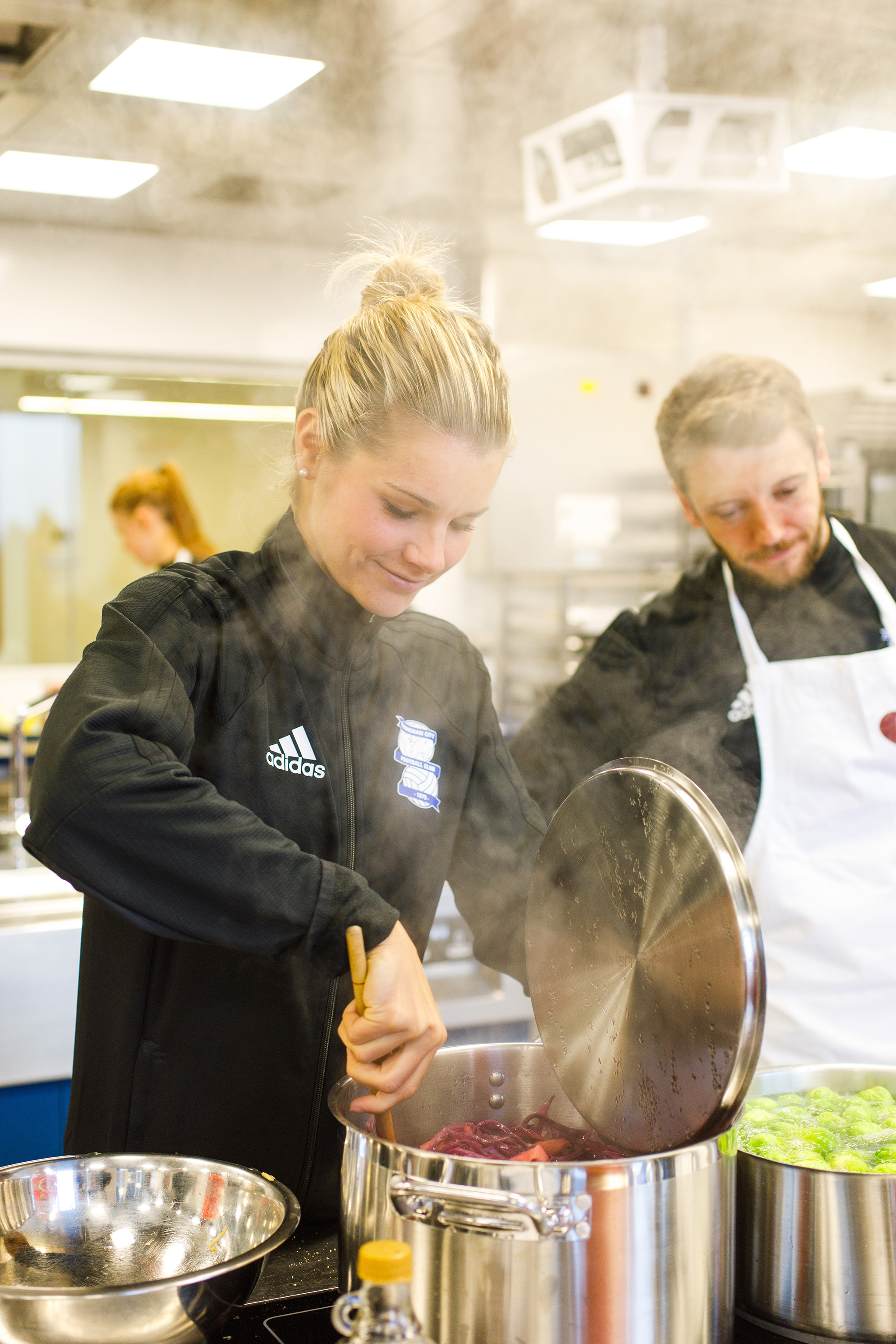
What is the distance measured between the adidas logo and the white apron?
777mm

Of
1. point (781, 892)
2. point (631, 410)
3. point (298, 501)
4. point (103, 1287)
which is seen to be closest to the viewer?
point (103, 1287)

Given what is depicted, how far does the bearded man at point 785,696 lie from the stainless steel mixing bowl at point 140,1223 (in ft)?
3.28

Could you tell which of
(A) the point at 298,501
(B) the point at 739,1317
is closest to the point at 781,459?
(A) the point at 298,501

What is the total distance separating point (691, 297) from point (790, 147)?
229cm

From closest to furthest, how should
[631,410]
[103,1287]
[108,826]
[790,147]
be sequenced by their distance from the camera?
[103,1287] < [108,826] < [790,147] < [631,410]

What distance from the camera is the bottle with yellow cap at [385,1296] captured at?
2.08ft

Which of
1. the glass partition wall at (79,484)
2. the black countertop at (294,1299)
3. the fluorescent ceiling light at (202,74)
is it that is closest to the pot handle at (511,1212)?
the black countertop at (294,1299)

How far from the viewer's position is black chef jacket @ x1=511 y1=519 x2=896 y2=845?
1.82 metres

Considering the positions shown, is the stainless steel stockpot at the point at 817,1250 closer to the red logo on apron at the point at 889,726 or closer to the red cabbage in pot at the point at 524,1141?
the red cabbage in pot at the point at 524,1141

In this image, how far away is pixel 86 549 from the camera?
5301 mm

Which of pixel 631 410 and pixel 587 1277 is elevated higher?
pixel 631 410

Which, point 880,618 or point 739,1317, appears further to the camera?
point 880,618

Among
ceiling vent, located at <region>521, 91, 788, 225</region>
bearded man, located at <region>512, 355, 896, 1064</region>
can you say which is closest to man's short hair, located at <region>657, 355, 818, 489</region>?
bearded man, located at <region>512, 355, 896, 1064</region>

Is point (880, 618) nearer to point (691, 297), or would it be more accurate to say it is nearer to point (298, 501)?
point (298, 501)
